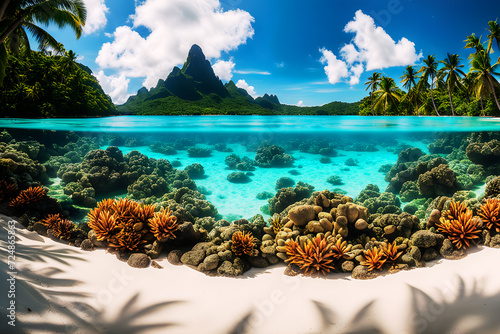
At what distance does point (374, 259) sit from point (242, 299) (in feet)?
7.68

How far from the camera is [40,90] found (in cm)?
1720

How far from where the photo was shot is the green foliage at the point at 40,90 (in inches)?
664

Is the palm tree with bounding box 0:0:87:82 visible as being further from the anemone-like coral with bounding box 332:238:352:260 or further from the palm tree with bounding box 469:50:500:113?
the palm tree with bounding box 469:50:500:113

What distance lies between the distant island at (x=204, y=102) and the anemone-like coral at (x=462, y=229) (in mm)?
20000

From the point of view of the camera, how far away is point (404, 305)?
3035 mm

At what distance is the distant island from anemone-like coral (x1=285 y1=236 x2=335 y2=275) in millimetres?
20960

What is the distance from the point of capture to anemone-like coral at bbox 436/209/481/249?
4.13 metres

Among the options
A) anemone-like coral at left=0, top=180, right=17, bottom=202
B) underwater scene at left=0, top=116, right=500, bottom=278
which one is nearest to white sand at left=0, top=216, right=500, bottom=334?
underwater scene at left=0, top=116, right=500, bottom=278

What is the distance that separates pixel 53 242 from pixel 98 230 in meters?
1.34

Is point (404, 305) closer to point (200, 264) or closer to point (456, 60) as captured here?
point (200, 264)

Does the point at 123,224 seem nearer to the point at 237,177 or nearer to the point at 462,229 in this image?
the point at 462,229

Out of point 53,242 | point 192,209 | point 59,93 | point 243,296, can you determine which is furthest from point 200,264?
point 59,93

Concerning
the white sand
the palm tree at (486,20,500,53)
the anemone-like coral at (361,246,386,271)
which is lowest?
the white sand

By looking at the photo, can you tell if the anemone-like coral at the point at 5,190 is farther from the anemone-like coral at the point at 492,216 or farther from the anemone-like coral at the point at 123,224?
the anemone-like coral at the point at 492,216
